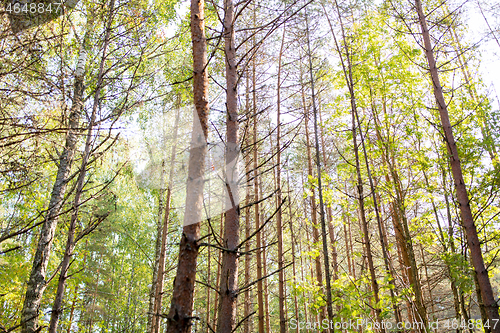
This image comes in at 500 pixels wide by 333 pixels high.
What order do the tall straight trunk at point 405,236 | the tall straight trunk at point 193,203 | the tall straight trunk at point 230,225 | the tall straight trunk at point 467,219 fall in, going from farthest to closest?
1. the tall straight trunk at point 405,236
2. the tall straight trunk at point 467,219
3. the tall straight trunk at point 230,225
4. the tall straight trunk at point 193,203

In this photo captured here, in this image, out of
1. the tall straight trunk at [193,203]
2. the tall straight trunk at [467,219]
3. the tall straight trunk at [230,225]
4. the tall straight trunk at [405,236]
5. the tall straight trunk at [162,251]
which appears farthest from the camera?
the tall straight trunk at [162,251]

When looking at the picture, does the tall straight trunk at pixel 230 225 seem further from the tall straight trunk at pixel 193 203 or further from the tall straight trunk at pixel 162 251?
the tall straight trunk at pixel 162 251

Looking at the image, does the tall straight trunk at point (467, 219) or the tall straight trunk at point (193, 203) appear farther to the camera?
the tall straight trunk at point (467, 219)

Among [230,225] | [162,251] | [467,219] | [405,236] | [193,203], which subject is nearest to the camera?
[193,203]

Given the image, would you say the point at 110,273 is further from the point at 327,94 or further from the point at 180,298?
the point at 180,298

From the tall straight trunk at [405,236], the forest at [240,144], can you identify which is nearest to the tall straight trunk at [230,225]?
the forest at [240,144]

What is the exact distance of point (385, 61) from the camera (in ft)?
17.5

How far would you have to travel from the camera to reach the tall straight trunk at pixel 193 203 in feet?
4.77

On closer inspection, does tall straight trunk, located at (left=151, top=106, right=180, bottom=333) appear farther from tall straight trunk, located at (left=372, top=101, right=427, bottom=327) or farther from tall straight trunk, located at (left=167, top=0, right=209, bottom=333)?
tall straight trunk, located at (left=167, top=0, right=209, bottom=333)

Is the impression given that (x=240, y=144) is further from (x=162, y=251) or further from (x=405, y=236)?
(x=162, y=251)

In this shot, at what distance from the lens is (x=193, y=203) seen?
1.71 metres

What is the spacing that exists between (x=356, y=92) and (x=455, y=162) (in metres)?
2.13

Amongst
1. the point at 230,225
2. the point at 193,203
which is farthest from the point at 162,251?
the point at 193,203

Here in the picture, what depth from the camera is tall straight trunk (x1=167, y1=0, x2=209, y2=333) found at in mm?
1453
